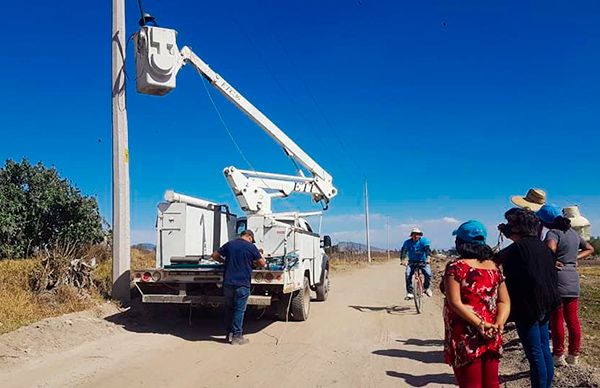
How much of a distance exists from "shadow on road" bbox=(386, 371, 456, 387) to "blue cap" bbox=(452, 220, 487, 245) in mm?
2792

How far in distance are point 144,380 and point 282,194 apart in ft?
25.9

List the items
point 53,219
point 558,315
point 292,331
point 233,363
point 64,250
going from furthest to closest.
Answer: point 53,219, point 64,250, point 292,331, point 233,363, point 558,315

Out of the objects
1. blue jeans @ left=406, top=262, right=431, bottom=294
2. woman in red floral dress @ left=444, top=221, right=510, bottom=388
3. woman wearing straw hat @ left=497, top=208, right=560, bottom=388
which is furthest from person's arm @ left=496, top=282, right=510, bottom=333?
blue jeans @ left=406, top=262, right=431, bottom=294

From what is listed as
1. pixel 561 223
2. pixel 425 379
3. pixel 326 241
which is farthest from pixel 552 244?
pixel 326 241

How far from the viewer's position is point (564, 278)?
5969mm

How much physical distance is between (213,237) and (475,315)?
808 centimetres

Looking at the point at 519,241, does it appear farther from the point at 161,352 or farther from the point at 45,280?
the point at 45,280

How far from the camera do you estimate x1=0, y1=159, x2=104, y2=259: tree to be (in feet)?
50.8

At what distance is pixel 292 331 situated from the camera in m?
9.39

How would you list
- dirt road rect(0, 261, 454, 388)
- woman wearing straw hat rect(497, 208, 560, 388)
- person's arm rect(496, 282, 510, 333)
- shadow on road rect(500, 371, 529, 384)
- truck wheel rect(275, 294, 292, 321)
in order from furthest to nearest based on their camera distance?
truck wheel rect(275, 294, 292, 321)
dirt road rect(0, 261, 454, 388)
shadow on road rect(500, 371, 529, 384)
woman wearing straw hat rect(497, 208, 560, 388)
person's arm rect(496, 282, 510, 333)

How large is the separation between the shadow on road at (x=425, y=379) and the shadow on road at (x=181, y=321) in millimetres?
3191

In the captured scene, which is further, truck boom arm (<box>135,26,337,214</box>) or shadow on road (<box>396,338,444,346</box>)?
truck boom arm (<box>135,26,337,214</box>)

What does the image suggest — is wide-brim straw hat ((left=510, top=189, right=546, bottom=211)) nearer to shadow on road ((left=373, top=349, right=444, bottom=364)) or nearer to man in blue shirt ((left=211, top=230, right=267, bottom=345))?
shadow on road ((left=373, top=349, right=444, bottom=364))

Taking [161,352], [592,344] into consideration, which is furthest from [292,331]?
[592,344]
